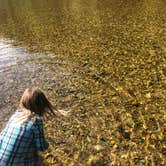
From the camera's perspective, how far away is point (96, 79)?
37.5 feet

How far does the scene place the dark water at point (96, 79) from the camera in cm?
772

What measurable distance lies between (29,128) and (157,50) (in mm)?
10615

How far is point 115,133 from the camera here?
816cm

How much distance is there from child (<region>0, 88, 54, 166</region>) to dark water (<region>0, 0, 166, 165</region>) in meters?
2.27

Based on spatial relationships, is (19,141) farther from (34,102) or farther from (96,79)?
(96,79)

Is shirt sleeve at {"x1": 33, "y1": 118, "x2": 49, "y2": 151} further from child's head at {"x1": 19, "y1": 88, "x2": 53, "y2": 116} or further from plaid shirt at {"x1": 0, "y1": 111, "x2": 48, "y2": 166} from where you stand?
child's head at {"x1": 19, "y1": 88, "x2": 53, "y2": 116}

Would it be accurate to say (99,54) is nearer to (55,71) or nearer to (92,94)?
(55,71)

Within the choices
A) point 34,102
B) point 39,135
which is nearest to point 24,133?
point 39,135

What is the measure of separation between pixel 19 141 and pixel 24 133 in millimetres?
184

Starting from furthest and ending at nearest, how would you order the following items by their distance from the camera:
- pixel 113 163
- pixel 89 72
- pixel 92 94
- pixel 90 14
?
pixel 90 14 → pixel 89 72 → pixel 92 94 → pixel 113 163

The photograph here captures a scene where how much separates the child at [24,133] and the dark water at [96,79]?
2268 millimetres

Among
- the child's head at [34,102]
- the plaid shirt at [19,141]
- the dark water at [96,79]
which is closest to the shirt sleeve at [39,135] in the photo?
the plaid shirt at [19,141]

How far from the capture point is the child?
4.93 meters

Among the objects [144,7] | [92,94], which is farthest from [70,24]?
[92,94]
